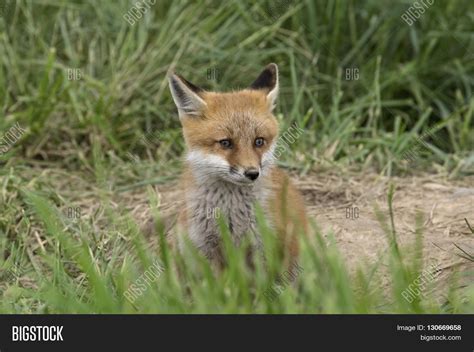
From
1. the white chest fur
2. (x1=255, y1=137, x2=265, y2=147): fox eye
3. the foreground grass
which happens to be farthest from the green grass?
the foreground grass

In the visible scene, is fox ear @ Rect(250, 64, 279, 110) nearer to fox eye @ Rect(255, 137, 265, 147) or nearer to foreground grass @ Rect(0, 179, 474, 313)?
fox eye @ Rect(255, 137, 265, 147)

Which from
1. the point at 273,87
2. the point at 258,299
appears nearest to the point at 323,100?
the point at 273,87

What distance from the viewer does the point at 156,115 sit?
769 cm

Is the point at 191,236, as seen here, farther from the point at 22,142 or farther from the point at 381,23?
the point at 381,23

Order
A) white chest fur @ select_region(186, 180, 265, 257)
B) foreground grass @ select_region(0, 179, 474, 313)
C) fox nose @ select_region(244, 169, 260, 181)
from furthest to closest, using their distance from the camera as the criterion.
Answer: white chest fur @ select_region(186, 180, 265, 257)
fox nose @ select_region(244, 169, 260, 181)
foreground grass @ select_region(0, 179, 474, 313)

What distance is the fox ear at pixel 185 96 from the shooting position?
531 cm

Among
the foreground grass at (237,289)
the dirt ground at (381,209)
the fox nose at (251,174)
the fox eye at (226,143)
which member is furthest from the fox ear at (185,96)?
the foreground grass at (237,289)

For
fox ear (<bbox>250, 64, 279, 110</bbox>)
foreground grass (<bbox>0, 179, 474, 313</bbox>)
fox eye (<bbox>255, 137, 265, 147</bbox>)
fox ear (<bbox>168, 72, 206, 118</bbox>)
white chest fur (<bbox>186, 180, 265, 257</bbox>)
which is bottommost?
foreground grass (<bbox>0, 179, 474, 313</bbox>)

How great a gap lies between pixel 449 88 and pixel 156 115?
286 cm

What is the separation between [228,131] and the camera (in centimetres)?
513

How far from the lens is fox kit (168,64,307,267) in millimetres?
5016

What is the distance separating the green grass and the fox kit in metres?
0.88

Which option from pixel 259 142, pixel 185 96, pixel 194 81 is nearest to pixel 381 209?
pixel 259 142
